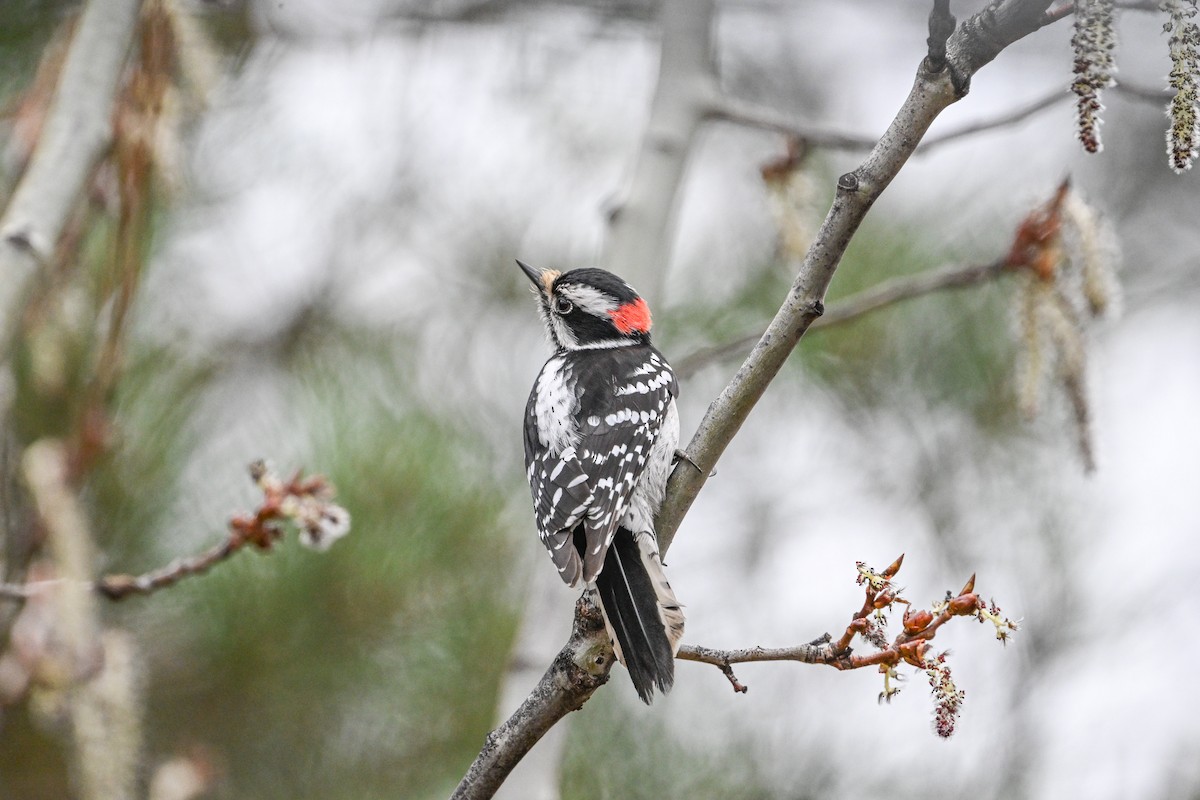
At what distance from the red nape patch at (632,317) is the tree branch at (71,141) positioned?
1307 mm

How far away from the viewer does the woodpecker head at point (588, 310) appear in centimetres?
300

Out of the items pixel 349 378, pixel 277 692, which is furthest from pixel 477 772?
pixel 349 378

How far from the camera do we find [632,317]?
10.2 ft

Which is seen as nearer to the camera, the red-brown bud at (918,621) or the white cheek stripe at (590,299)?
the red-brown bud at (918,621)

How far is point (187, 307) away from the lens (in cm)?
407

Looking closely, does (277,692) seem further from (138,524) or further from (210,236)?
(210,236)

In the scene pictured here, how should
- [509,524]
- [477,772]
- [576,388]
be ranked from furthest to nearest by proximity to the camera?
[509,524] → [576,388] → [477,772]

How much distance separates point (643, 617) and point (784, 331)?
0.61 metres

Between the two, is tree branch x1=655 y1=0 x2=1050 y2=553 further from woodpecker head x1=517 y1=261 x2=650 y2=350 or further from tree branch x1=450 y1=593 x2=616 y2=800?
woodpecker head x1=517 y1=261 x2=650 y2=350

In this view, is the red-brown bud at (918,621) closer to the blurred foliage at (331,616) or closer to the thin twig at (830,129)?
the thin twig at (830,129)

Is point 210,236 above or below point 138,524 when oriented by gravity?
above

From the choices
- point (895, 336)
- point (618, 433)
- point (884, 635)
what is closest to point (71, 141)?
point (618, 433)

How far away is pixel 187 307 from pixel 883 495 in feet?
9.31

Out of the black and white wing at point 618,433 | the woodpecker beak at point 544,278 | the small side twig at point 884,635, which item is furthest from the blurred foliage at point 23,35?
the small side twig at point 884,635
